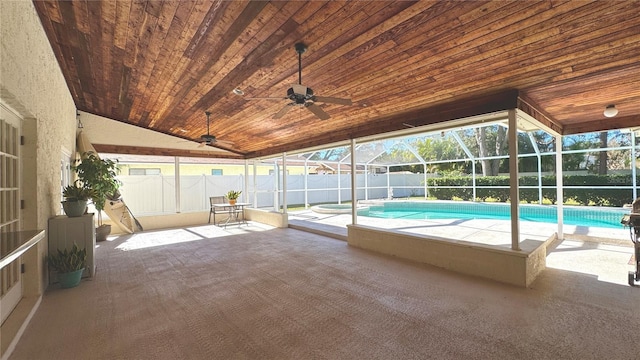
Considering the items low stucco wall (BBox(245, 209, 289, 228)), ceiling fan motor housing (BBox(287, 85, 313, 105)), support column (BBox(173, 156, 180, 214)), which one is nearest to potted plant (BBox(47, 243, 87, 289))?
ceiling fan motor housing (BBox(287, 85, 313, 105))

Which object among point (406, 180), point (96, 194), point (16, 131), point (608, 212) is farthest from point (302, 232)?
point (406, 180)

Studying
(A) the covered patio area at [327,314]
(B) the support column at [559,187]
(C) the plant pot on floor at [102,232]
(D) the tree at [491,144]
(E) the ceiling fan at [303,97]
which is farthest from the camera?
(D) the tree at [491,144]

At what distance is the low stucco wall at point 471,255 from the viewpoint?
3367 mm

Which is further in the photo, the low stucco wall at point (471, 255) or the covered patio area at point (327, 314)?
the low stucco wall at point (471, 255)

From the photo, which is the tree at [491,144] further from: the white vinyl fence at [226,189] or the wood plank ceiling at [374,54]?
the wood plank ceiling at [374,54]

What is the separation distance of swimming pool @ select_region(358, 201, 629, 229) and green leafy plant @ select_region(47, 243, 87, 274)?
7.51 meters

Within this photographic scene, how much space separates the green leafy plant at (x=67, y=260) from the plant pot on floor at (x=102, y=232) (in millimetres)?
3168

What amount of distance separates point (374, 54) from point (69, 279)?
4.57 metres

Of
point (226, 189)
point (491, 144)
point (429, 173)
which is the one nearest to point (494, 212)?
point (491, 144)

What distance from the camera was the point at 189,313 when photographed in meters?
2.75

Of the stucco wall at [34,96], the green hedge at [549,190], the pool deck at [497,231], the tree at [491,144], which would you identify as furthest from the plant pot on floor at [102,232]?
the tree at [491,144]

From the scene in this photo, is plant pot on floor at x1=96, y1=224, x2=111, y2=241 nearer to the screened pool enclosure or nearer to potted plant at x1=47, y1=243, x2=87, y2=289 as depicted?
the screened pool enclosure

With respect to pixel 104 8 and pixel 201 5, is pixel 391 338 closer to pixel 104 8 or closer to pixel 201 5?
pixel 201 5

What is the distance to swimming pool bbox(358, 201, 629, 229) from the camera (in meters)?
7.44
